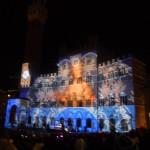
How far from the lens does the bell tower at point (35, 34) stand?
65812 mm

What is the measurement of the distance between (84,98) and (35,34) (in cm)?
2809

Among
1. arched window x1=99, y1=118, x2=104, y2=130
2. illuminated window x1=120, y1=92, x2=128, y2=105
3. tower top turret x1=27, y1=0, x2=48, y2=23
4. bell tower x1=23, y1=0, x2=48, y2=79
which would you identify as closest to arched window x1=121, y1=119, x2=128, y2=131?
illuminated window x1=120, y1=92, x2=128, y2=105

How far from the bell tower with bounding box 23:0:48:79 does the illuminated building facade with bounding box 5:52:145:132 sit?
296 inches

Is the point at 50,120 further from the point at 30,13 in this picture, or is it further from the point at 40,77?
the point at 30,13

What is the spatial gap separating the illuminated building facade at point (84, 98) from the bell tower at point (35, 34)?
24.7 ft

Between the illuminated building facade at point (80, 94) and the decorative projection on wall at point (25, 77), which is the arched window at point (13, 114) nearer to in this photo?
the illuminated building facade at point (80, 94)

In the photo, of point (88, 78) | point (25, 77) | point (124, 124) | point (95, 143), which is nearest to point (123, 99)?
point (124, 124)

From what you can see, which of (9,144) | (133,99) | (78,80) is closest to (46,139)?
(9,144)

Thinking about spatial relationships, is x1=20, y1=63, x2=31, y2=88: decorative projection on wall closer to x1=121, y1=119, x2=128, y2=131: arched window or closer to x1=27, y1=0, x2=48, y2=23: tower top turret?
x1=27, y1=0, x2=48, y2=23: tower top turret

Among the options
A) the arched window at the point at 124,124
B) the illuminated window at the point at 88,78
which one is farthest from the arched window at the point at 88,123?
the illuminated window at the point at 88,78

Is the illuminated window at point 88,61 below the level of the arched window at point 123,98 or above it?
above

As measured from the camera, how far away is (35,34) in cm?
6619

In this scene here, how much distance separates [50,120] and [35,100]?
27.2 feet

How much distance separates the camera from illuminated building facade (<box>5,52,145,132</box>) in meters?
41.4
